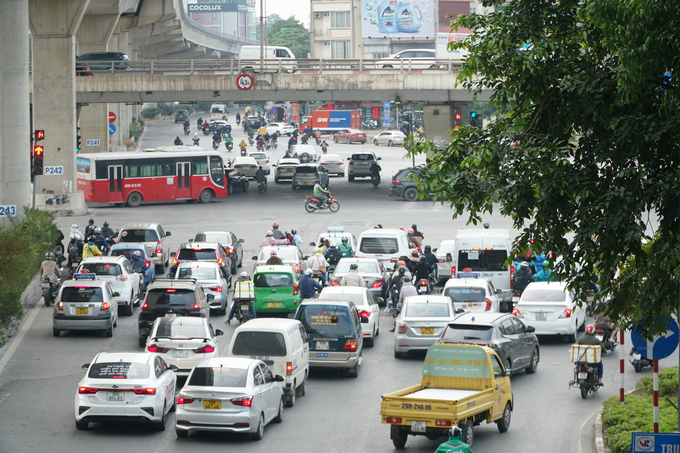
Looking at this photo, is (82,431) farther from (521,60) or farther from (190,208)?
(190,208)

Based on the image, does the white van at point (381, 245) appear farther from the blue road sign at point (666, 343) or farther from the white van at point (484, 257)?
the blue road sign at point (666, 343)

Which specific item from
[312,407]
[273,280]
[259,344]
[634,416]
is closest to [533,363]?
[312,407]

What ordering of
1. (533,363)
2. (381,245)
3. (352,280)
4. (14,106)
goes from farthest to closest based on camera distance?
(14,106), (381,245), (352,280), (533,363)

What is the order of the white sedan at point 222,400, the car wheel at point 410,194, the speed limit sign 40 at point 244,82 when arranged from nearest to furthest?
the white sedan at point 222,400, the car wheel at point 410,194, the speed limit sign 40 at point 244,82

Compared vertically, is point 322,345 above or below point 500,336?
Result: below

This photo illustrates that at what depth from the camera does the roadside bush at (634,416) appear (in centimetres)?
1356

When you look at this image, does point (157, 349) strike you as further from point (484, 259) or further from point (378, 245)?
point (378, 245)

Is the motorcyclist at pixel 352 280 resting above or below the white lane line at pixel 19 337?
above

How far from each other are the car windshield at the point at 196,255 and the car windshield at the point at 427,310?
9.08 meters

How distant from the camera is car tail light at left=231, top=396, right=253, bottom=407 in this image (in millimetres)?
14836

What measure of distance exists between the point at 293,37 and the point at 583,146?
518 ft

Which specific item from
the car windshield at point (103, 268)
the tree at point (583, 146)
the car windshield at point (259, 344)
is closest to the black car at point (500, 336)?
the car windshield at point (259, 344)

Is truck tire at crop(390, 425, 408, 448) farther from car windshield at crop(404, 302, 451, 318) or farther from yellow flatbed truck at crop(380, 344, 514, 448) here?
car windshield at crop(404, 302, 451, 318)

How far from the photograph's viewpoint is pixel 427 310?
840 inches
